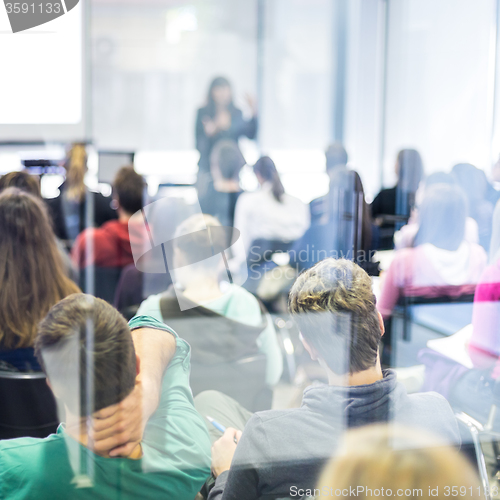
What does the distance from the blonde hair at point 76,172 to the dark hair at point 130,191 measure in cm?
17

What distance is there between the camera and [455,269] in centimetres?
184

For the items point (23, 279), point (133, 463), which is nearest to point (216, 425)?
point (133, 463)

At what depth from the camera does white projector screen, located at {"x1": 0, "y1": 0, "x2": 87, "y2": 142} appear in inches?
50.1

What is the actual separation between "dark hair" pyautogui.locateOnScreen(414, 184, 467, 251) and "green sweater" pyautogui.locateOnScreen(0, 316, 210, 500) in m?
1.12

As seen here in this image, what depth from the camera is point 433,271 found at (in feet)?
6.29

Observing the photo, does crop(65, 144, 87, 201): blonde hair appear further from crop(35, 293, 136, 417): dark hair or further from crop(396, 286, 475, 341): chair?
crop(396, 286, 475, 341): chair

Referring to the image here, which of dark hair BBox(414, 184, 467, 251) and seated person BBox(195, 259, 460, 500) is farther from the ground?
dark hair BBox(414, 184, 467, 251)

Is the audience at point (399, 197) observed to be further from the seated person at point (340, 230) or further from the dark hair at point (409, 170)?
the seated person at point (340, 230)

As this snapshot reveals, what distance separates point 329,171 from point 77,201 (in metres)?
1.16

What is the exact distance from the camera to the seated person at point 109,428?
42.4 inches

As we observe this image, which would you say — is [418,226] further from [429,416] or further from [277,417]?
[277,417]

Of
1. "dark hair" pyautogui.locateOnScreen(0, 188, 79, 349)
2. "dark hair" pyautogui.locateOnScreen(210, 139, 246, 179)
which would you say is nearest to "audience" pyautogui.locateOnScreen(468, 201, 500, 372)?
"dark hair" pyautogui.locateOnScreen(0, 188, 79, 349)

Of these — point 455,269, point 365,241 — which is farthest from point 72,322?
point 455,269

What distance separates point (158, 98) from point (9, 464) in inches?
189
